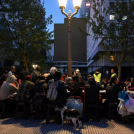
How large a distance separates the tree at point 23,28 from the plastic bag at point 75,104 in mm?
9861

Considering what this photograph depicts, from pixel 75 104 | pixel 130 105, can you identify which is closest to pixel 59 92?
pixel 75 104

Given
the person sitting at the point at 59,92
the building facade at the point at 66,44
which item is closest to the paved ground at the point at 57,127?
the person sitting at the point at 59,92

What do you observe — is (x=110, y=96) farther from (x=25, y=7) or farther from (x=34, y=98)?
(x=25, y=7)

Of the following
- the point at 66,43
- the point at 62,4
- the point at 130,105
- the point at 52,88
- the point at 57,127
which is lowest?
the point at 57,127

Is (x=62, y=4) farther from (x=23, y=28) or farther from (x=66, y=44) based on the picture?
(x=66, y=44)

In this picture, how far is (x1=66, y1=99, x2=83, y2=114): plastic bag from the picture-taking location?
569 cm

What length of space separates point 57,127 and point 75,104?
929 millimetres

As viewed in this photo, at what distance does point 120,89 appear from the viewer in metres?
6.14

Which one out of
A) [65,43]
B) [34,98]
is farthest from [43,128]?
[65,43]

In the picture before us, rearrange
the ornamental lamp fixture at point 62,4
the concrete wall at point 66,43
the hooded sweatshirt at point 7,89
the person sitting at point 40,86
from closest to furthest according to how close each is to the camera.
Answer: the person sitting at point 40,86 → the hooded sweatshirt at point 7,89 → the ornamental lamp fixture at point 62,4 → the concrete wall at point 66,43

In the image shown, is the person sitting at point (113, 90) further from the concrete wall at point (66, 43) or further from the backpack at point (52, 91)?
the concrete wall at point (66, 43)

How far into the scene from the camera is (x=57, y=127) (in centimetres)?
538

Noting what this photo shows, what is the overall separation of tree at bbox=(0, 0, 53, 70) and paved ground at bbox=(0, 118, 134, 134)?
9703 millimetres

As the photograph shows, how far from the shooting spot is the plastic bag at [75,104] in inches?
224
